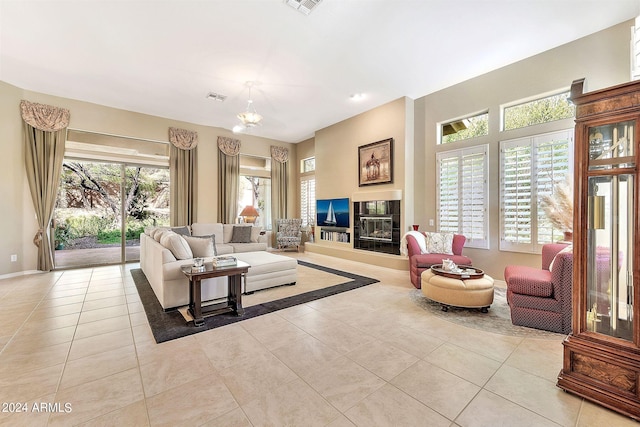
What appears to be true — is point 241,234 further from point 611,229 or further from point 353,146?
point 611,229

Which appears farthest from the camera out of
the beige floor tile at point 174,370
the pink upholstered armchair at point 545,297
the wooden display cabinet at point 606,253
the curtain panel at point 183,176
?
the curtain panel at point 183,176

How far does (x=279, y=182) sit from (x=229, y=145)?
191 centimetres

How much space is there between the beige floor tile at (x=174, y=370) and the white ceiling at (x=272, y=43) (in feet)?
11.8

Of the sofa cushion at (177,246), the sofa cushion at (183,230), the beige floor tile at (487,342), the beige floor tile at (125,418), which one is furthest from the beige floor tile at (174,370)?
the sofa cushion at (183,230)

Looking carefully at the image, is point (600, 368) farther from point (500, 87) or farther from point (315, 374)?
point (500, 87)

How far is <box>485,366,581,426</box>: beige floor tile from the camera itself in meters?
1.60

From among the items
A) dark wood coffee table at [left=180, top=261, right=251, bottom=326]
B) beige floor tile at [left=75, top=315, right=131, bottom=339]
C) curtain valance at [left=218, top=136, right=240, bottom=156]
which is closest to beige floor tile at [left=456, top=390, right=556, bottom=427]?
dark wood coffee table at [left=180, top=261, right=251, bottom=326]

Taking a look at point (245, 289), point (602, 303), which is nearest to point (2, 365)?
point (245, 289)

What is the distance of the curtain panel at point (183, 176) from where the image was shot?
6492mm

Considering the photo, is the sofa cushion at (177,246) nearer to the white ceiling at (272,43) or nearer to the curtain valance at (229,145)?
the white ceiling at (272,43)

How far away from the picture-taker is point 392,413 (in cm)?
160

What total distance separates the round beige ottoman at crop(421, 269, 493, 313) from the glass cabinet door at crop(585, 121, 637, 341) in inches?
50.3

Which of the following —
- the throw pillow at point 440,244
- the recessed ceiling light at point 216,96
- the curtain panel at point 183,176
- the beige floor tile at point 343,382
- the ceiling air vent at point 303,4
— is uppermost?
the recessed ceiling light at point 216,96

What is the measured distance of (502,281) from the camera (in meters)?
4.43
